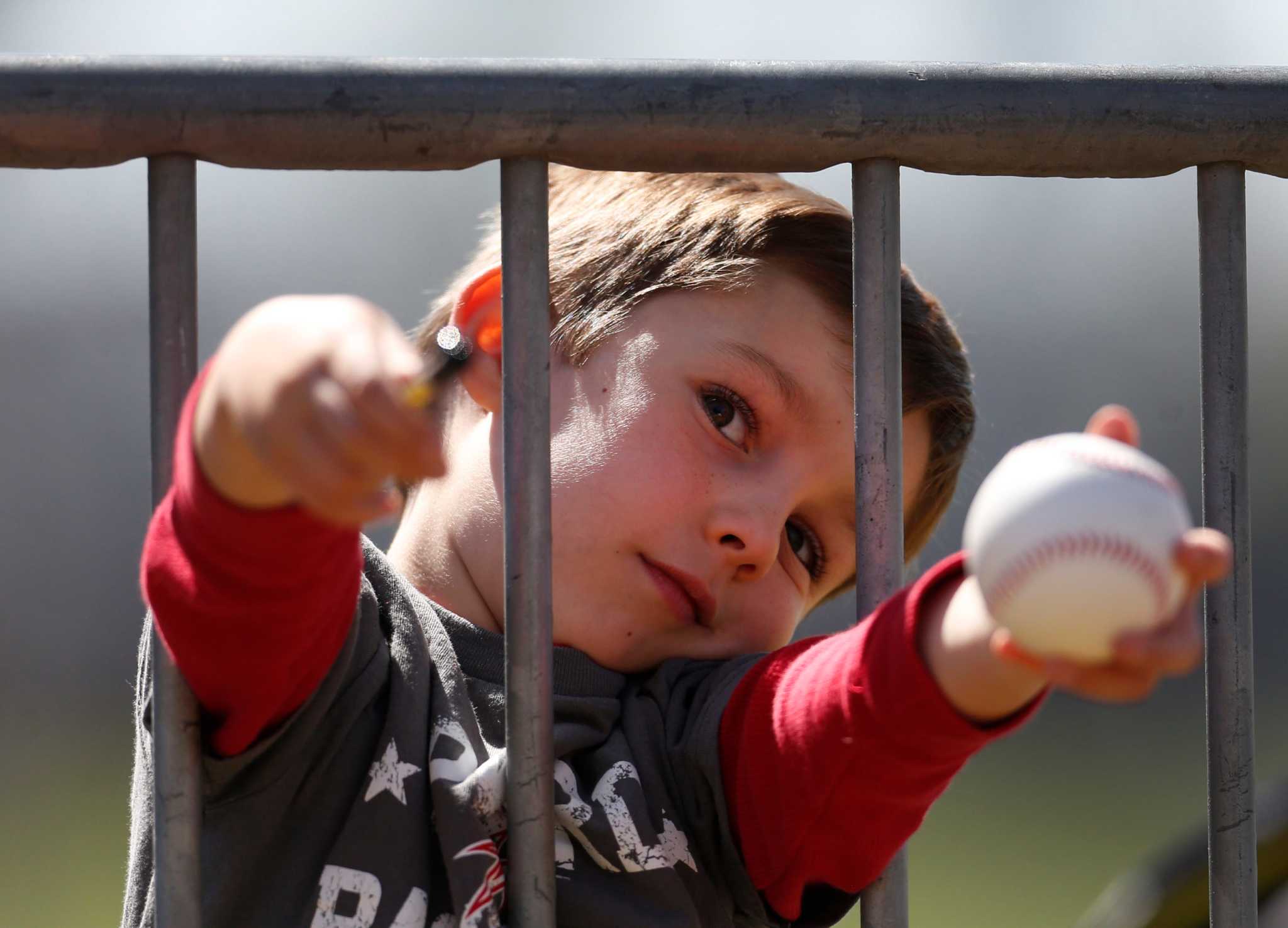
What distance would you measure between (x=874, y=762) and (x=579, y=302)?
2.15 feet

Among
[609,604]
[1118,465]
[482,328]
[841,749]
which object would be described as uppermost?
[482,328]

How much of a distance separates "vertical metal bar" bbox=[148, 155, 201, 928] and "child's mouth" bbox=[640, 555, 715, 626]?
54cm

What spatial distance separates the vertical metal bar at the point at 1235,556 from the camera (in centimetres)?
119

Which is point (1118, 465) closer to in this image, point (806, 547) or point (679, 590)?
point (679, 590)

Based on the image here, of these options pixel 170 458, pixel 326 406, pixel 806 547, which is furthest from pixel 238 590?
pixel 806 547

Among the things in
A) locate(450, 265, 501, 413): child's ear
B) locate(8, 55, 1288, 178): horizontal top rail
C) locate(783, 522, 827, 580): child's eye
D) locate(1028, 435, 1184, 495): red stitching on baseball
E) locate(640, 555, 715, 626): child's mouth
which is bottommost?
locate(640, 555, 715, 626): child's mouth

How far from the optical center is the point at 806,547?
1.65 meters

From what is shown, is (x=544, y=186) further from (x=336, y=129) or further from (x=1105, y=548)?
(x=1105, y=548)

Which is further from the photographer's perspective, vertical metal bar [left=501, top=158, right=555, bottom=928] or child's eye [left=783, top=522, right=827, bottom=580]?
child's eye [left=783, top=522, right=827, bottom=580]

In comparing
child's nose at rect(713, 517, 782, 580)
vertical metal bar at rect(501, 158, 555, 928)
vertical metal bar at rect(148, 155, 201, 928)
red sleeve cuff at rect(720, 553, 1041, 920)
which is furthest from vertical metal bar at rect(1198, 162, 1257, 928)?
vertical metal bar at rect(148, 155, 201, 928)

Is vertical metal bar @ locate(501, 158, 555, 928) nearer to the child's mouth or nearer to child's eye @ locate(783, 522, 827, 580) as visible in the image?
the child's mouth

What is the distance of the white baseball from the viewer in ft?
2.76

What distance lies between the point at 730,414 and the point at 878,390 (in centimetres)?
38

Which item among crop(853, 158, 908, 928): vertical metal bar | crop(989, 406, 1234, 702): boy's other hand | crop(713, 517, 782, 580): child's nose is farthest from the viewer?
crop(713, 517, 782, 580): child's nose
